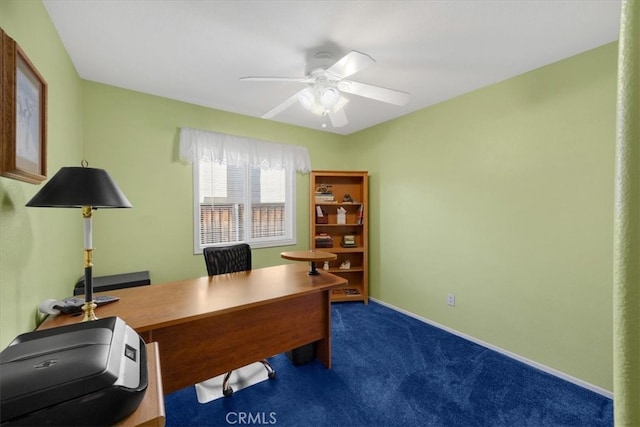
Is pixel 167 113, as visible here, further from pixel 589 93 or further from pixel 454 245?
pixel 589 93

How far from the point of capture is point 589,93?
6.44 ft

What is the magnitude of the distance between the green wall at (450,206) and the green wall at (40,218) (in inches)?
0.5

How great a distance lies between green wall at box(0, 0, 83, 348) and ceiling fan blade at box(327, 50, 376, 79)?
1481mm

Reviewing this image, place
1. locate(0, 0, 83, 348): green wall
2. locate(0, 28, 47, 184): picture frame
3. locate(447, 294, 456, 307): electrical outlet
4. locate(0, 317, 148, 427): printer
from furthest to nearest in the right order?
locate(447, 294, 456, 307): electrical outlet → locate(0, 0, 83, 348): green wall → locate(0, 28, 47, 184): picture frame → locate(0, 317, 148, 427): printer

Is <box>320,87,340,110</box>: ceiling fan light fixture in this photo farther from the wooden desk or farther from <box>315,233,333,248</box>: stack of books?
<box>315,233,333,248</box>: stack of books

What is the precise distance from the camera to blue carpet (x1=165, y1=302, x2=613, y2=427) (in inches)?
68.5

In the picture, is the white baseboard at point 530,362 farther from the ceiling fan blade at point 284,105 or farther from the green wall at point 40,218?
the green wall at point 40,218

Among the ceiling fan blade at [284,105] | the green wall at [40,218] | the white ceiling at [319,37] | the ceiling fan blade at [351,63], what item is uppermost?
the white ceiling at [319,37]

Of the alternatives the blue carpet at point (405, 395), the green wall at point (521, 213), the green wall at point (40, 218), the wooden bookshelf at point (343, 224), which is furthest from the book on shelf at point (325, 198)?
the green wall at point (40, 218)

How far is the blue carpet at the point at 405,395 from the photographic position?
5.71 ft

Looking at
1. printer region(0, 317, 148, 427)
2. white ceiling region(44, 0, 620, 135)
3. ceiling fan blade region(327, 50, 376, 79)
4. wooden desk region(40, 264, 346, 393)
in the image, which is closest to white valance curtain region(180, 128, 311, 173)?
white ceiling region(44, 0, 620, 135)

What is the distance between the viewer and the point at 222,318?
1.74 metres

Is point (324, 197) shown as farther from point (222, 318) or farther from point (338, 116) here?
point (222, 318)

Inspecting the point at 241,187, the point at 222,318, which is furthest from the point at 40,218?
the point at 241,187
